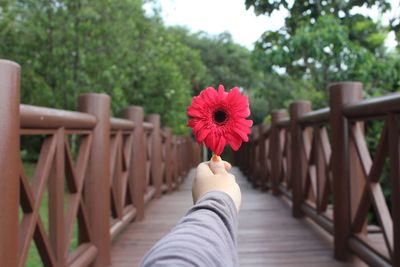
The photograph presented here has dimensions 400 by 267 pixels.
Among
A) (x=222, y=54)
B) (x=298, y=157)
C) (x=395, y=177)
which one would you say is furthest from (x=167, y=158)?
(x=222, y=54)

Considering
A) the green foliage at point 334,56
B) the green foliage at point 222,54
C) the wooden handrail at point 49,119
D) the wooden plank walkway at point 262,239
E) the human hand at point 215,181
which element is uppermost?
the green foliage at point 222,54

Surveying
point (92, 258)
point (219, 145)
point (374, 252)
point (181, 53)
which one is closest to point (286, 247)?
point (374, 252)

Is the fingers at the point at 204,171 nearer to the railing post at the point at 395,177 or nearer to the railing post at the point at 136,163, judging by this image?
the railing post at the point at 395,177

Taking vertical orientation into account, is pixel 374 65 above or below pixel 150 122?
above

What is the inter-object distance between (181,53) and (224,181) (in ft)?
32.4

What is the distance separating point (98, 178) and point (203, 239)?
2189 mm

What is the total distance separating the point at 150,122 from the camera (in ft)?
19.7

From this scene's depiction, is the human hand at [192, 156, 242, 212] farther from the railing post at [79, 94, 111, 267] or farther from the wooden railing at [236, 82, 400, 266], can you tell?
the railing post at [79, 94, 111, 267]

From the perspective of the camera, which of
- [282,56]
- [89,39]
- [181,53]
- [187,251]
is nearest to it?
[187,251]

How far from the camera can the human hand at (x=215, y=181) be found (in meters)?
0.88

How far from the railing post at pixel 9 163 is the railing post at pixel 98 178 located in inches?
51.4

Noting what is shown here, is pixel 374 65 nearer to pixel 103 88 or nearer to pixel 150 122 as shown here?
pixel 150 122

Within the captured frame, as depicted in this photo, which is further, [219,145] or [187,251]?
[219,145]

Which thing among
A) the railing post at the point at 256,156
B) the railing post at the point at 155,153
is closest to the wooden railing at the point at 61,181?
the railing post at the point at 155,153
